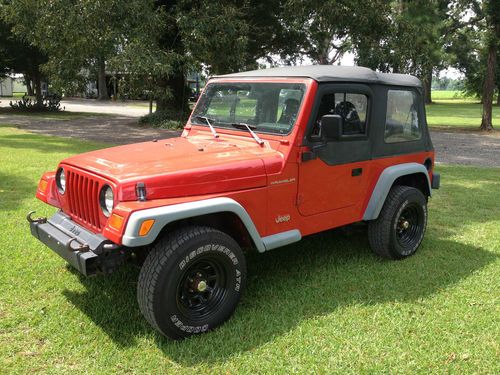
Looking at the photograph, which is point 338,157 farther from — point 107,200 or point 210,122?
point 107,200

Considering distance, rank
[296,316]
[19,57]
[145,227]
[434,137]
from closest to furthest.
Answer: [145,227]
[296,316]
[434,137]
[19,57]

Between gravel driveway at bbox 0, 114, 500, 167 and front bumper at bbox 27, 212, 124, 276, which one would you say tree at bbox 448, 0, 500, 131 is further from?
front bumper at bbox 27, 212, 124, 276

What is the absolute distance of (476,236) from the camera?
18.3 ft

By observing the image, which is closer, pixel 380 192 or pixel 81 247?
pixel 81 247

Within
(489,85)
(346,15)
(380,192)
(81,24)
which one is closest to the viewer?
(380,192)

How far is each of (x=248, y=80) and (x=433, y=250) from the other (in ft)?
8.82

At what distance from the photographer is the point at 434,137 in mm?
17859

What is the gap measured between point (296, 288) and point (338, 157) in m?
1.19

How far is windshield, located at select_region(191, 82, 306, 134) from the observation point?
3918 mm

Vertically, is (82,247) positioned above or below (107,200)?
below

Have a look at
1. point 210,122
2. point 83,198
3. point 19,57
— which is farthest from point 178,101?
point 83,198

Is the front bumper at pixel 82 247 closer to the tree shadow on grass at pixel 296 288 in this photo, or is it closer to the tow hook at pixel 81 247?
the tow hook at pixel 81 247

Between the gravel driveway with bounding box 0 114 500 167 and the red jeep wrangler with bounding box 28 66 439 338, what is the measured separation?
25.8ft

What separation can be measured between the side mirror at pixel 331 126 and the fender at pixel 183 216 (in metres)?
0.94
